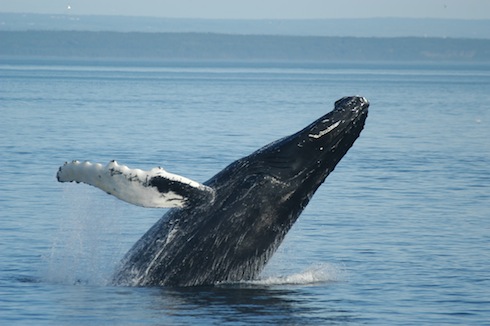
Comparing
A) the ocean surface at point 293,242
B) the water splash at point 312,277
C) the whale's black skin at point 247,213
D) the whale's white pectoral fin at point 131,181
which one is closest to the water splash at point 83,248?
the ocean surface at point 293,242

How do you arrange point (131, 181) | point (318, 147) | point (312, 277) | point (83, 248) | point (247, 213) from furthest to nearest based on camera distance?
point (83, 248)
point (312, 277)
point (318, 147)
point (247, 213)
point (131, 181)

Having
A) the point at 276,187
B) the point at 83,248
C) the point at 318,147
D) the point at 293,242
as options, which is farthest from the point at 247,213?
the point at 293,242

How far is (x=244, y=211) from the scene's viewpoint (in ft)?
45.8

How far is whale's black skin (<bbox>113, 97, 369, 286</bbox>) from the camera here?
1391cm

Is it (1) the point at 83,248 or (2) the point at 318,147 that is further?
(1) the point at 83,248

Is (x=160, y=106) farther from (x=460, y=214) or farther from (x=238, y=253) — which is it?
(x=238, y=253)

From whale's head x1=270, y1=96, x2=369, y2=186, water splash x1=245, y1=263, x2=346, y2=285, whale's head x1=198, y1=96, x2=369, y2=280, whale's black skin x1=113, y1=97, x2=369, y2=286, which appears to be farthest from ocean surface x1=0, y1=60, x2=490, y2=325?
whale's head x1=270, y1=96, x2=369, y2=186

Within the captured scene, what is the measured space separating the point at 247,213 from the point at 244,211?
0.04 meters

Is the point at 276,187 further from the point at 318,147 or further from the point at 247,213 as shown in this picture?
the point at 318,147

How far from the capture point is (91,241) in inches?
716

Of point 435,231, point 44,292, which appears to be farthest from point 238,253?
point 435,231

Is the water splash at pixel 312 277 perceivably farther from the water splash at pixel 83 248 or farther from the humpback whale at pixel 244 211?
the water splash at pixel 83 248

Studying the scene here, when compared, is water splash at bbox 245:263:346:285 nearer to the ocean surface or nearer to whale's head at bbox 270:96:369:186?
the ocean surface

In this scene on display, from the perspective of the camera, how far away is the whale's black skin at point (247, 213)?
1391cm
